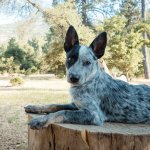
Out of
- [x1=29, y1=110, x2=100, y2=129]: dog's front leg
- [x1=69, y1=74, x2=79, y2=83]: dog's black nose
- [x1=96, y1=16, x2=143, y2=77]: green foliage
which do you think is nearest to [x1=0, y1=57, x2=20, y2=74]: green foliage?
[x1=96, y1=16, x2=143, y2=77]: green foliage

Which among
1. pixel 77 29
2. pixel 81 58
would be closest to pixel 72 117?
pixel 81 58

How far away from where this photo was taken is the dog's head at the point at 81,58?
3.97 meters

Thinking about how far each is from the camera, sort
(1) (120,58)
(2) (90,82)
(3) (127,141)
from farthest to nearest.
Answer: (1) (120,58) < (2) (90,82) < (3) (127,141)

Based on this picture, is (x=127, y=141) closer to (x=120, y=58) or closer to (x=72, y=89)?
(x=72, y=89)

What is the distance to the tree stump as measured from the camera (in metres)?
3.58

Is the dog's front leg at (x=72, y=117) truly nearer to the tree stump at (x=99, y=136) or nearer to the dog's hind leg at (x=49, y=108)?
the tree stump at (x=99, y=136)

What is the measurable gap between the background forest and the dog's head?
17361 millimetres

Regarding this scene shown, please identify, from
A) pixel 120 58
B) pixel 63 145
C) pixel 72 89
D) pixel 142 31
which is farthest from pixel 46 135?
pixel 142 31

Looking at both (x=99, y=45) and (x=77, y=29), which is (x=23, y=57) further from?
(x=99, y=45)

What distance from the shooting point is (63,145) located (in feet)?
12.6

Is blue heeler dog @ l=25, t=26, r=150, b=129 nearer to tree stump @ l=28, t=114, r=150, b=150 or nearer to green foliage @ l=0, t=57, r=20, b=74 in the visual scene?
tree stump @ l=28, t=114, r=150, b=150

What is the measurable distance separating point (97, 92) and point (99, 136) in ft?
2.08

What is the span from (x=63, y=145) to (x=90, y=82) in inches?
27.8

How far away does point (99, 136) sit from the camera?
3.61 meters
